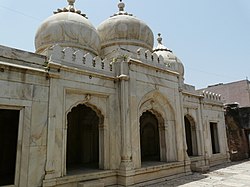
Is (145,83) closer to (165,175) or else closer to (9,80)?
(165,175)

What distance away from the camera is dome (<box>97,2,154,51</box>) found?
39.8 ft

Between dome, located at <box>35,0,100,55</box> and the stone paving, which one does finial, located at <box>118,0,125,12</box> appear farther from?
the stone paving

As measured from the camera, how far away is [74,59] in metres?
7.79

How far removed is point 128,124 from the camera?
27.0 feet

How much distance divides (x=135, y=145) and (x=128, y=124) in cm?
87

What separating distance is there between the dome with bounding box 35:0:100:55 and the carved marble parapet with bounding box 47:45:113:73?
2.19 m

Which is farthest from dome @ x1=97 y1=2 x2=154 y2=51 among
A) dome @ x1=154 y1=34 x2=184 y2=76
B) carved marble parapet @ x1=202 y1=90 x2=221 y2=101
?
carved marble parapet @ x1=202 y1=90 x2=221 y2=101

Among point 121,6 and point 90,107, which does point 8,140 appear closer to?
point 90,107

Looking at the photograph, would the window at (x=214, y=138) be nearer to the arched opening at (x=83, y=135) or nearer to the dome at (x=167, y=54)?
the dome at (x=167, y=54)

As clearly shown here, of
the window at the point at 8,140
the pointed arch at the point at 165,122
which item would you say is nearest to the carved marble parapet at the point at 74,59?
the pointed arch at the point at 165,122

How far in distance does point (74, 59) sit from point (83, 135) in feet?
16.8

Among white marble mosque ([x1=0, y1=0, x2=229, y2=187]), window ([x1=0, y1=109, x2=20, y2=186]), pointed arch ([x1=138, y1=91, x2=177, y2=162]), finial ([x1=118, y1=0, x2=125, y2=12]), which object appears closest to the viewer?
white marble mosque ([x1=0, y1=0, x2=229, y2=187])

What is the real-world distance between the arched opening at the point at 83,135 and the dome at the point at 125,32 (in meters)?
4.14

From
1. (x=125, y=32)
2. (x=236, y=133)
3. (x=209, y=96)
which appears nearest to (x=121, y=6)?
(x=125, y=32)
